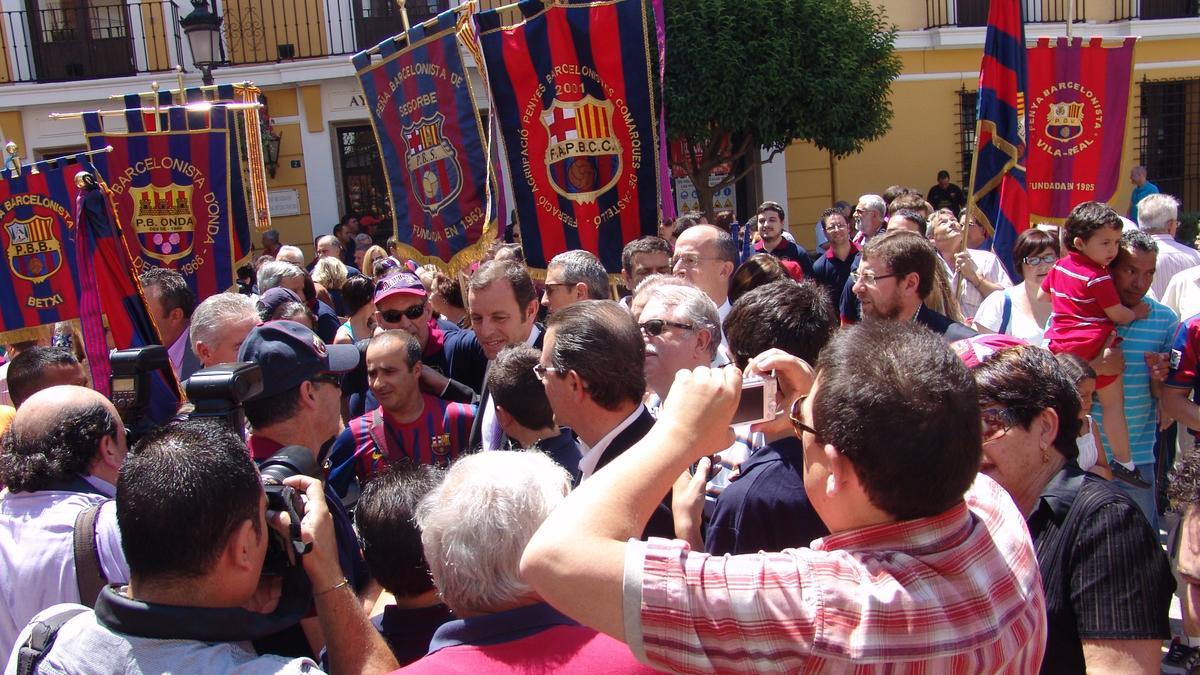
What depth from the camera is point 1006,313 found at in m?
5.02

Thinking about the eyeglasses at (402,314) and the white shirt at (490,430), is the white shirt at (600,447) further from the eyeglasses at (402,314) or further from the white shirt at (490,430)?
the eyeglasses at (402,314)

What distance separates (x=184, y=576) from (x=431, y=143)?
3979 mm

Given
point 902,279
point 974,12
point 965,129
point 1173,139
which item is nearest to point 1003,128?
point 902,279

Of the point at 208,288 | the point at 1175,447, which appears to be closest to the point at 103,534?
the point at 208,288

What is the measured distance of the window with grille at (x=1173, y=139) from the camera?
60.3 feet

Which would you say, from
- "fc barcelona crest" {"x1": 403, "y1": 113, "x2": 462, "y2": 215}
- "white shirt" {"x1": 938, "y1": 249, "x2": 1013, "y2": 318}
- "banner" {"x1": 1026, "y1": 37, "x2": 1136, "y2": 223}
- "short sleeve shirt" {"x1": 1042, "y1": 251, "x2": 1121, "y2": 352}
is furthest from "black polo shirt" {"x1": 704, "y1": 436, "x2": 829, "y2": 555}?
"banner" {"x1": 1026, "y1": 37, "x2": 1136, "y2": 223}

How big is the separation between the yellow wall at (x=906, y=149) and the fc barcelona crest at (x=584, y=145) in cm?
1265

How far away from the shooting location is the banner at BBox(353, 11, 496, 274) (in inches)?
211

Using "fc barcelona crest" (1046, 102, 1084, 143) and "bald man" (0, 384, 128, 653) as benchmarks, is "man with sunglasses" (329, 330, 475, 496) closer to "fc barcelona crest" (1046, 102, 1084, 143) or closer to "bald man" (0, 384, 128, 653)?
"bald man" (0, 384, 128, 653)

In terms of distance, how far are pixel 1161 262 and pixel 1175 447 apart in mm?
1108

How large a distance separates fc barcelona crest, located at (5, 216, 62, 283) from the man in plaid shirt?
5781 millimetres

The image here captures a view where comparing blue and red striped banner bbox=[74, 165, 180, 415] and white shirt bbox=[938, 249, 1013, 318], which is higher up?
blue and red striped banner bbox=[74, 165, 180, 415]

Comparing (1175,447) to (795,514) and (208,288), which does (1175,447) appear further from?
(208,288)

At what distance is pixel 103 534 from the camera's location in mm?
2365
